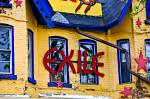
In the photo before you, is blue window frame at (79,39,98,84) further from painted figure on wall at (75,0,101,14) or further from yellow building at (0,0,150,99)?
painted figure on wall at (75,0,101,14)

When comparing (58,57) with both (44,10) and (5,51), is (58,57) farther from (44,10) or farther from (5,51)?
(5,51)

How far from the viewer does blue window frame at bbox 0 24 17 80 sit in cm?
2453

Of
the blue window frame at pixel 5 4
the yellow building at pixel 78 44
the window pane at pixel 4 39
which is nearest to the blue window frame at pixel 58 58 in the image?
the yellow building at pixel 78 44

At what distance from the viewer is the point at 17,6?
82.7 ft

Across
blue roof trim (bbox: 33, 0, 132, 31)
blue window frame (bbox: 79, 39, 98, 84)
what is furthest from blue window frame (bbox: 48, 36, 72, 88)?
blue window frame (bbox: 79, 39, 98, 84)

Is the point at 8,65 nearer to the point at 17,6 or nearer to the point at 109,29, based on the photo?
the point at 17,6

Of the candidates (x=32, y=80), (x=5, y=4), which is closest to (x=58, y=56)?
(x=32, y=80)

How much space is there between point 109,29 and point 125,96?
10.8 feet

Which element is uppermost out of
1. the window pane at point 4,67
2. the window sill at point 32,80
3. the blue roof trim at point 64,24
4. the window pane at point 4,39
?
the blue roof trim at point 64,24

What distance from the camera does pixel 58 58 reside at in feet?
89.2

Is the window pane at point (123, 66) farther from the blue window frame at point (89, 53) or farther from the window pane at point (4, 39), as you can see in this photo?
the window pane at point (4, 39)

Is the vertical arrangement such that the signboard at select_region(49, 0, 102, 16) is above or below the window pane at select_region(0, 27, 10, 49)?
above

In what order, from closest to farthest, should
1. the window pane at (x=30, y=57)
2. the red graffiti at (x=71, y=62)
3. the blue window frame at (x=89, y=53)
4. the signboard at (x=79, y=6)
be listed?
the window pane at (x=30, y=57) < the red graffiti at (x=71, y=62) < the blue window frame at (x=89, y=53) < the signboard at (x=79, y=6)

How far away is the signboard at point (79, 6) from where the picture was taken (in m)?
27.8
